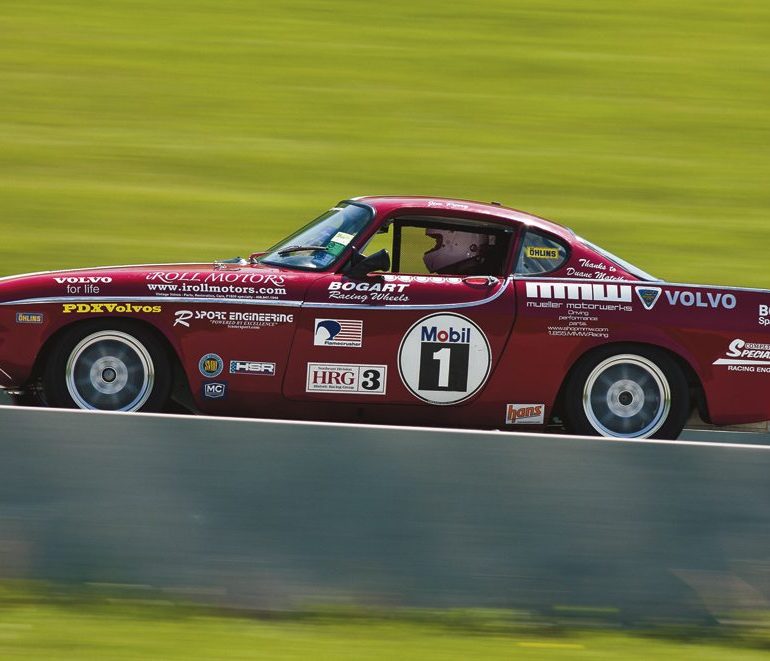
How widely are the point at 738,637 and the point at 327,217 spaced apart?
3.76 metres

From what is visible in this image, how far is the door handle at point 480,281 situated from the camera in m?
6.73

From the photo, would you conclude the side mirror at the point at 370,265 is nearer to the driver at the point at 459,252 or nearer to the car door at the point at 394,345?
the car door at the point at 394,345

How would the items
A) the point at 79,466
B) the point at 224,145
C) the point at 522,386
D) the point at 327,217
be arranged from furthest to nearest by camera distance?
the point at 224,145
the point at 327,217
the point at 522,386
the point at 79,466

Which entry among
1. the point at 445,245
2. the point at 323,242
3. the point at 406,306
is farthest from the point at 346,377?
the point at 445,245

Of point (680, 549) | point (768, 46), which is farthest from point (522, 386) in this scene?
point (768, 46)

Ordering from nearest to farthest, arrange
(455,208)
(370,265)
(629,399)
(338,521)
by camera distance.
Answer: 1. (338,521)
2. (370,265)
3. (629,399)
4. (455,208)

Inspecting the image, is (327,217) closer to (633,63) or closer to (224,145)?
(224,145)

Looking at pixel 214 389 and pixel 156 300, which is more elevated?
pixel 156 300

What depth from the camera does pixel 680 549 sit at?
4.59 metres

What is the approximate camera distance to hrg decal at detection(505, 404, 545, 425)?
6.70m

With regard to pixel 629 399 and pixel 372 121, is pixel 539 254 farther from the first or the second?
pixel 372 121

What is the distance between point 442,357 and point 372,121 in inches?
281

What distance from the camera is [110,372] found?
21.6 ft

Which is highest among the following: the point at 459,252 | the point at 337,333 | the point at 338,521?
the point at 459,252
